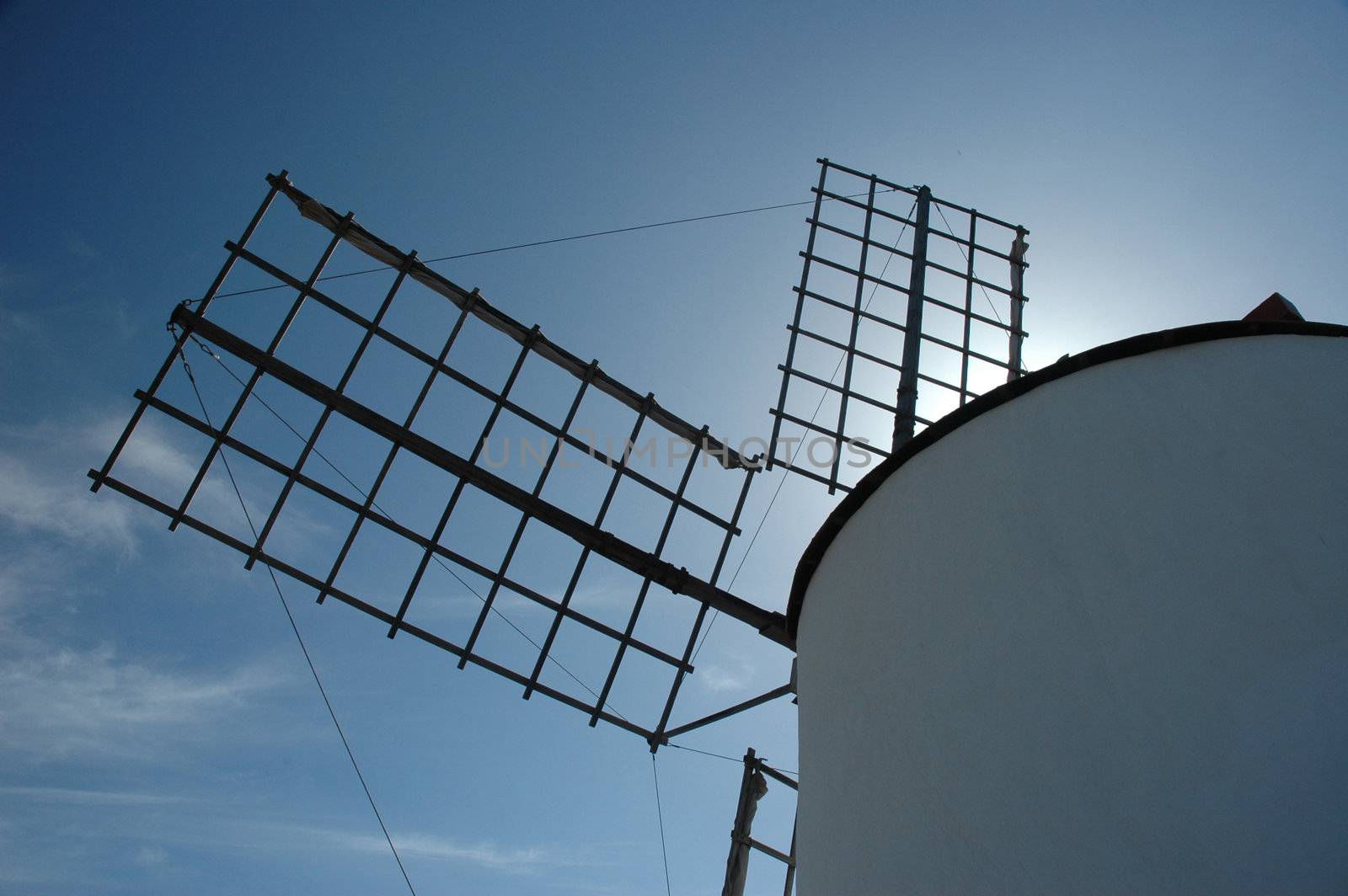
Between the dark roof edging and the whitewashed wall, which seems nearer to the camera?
the whitewashed wall

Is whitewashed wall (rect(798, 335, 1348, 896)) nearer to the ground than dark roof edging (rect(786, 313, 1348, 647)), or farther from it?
nearer to the ground

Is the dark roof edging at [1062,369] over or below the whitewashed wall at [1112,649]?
over

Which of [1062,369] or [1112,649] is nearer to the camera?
[1112,649]

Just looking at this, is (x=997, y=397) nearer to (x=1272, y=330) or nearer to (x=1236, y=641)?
(x=1272, y=330)

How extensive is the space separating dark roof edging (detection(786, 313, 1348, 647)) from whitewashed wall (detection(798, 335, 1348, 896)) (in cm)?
5

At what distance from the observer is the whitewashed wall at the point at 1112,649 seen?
10.3 feet

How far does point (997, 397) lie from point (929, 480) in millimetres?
512

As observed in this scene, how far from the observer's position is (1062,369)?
435cm

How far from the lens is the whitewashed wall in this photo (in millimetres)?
3148

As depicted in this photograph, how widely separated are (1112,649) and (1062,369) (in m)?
1.41

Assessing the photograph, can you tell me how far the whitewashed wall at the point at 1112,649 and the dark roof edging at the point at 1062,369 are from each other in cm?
5

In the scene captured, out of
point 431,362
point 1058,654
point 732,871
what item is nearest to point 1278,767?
point 1058,654

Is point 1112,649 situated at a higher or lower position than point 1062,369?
lower

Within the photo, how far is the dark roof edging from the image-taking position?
417 cm
